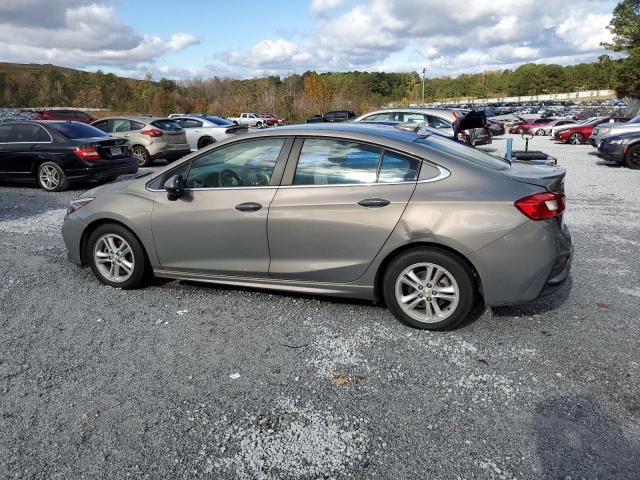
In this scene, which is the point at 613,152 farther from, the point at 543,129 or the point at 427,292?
the point at 543,129

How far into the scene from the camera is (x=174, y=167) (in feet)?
15.1

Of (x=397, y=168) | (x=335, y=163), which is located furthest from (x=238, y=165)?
(x=397, y=168)

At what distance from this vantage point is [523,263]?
364cm

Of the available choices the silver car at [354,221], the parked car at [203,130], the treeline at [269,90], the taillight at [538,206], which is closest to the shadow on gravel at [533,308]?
the silver car at [354,221]

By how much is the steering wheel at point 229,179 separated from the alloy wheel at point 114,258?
3.81 feet

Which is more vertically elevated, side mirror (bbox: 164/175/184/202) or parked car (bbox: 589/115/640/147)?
parked car (bbox: 589/115/640/147)

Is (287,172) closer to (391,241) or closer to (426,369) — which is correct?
(391,241)

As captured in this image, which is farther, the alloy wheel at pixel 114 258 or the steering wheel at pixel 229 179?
the alloy wheel at pixel 114 258

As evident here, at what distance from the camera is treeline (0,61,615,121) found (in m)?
49.3

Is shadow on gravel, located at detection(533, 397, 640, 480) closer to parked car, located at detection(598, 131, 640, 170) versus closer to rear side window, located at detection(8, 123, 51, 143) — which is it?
rear side window, located at detection(8, 123, 51, 143)

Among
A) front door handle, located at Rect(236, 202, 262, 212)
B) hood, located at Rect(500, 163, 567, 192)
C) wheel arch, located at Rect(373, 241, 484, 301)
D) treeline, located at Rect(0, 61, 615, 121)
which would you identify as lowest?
wheel arch, located at Rect(373, 241, 484, 301)

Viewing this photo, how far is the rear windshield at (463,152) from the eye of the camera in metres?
4.02

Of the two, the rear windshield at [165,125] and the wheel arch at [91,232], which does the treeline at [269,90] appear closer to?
the rear windshield at [165,125]

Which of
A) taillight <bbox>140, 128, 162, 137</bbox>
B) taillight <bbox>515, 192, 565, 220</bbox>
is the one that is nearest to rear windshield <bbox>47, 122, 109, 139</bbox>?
taillight <bbox>140, 128, 162, 137</bbox>
